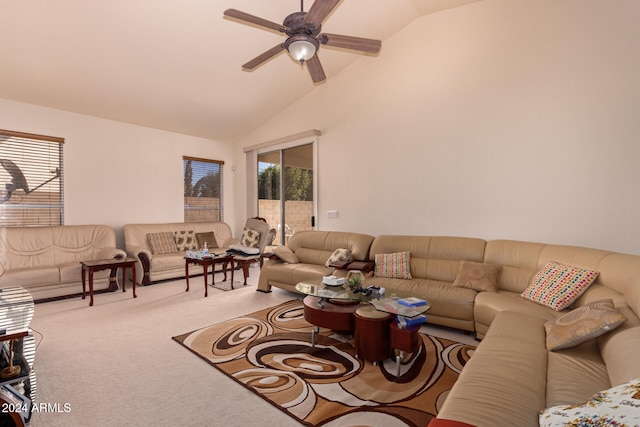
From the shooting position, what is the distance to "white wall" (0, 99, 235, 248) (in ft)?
14.8

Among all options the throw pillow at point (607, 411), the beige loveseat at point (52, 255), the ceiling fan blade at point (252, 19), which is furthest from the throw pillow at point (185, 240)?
the throw pillow at point (607, 411)

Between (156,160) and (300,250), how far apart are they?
129 inches

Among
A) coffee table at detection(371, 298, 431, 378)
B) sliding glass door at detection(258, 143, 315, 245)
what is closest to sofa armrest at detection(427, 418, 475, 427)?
coffee table at detection(371, 298, 431, 378)

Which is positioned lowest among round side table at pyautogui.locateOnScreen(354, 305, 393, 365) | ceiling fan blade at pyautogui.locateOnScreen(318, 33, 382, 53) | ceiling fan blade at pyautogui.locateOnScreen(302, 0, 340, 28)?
round side table at pyautogui.locateOnScreen(354, 305, 393, 365)

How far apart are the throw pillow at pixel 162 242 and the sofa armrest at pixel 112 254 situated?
70 centimetres

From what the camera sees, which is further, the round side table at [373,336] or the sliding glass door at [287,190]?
the sliding glass door at [287,190]

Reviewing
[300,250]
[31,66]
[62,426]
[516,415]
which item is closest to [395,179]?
[300,250]

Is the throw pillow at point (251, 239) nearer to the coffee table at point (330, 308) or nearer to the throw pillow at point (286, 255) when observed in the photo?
the throw pillow at point (286, 255)

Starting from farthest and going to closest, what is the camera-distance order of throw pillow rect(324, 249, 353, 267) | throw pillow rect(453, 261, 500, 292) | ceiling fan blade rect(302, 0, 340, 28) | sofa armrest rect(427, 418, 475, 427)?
throw pillow rect(324, 249, 353, 267)
throw pillow rect(453, 261, 500, 292)
ceiling fan blade rect(302, 0, 340, 28)
sofa armrest rect(427, 418, 475, 427)

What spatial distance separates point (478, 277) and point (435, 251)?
649mm

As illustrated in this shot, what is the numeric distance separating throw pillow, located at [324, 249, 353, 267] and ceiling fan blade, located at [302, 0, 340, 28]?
2704mm

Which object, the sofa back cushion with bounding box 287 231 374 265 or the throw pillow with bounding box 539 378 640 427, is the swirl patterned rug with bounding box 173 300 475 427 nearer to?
the throw pillow with bounding box 539 378 640 427

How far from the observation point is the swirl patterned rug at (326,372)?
1.84m

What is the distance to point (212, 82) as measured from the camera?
4.64 m
